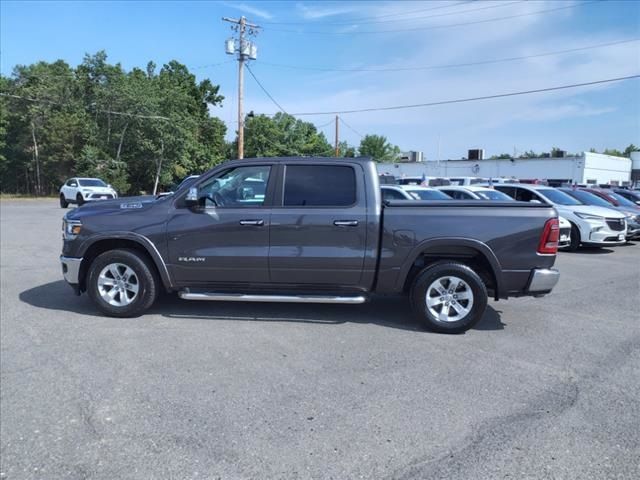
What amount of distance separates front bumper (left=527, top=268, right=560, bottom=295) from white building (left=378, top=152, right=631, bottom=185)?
47019 mm

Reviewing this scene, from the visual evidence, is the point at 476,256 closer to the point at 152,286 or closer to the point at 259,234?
the point at 259,234

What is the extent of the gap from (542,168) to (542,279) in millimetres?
53976

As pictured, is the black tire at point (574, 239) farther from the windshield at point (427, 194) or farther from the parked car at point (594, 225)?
the windshield at point (427, 194)

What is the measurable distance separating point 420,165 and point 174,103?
34.2 metres

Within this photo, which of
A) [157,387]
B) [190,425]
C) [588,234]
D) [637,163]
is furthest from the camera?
[637,163]

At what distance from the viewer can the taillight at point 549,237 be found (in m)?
5.28

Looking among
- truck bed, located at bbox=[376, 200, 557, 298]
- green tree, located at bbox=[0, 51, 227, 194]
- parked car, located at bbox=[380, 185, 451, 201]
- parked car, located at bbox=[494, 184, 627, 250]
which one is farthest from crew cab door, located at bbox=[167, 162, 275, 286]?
green tree, located at bbox=[0, 51, 227, 194]

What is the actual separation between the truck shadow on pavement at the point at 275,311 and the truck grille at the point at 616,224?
7.93m

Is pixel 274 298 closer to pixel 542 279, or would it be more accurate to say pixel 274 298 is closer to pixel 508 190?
pixel 542 279

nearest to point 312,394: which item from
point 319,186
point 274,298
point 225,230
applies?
point 274,298

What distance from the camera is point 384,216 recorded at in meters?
5.43

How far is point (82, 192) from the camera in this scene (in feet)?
85.9

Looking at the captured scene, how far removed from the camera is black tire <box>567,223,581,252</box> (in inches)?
496

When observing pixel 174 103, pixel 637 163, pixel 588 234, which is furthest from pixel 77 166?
pixel 637 163
